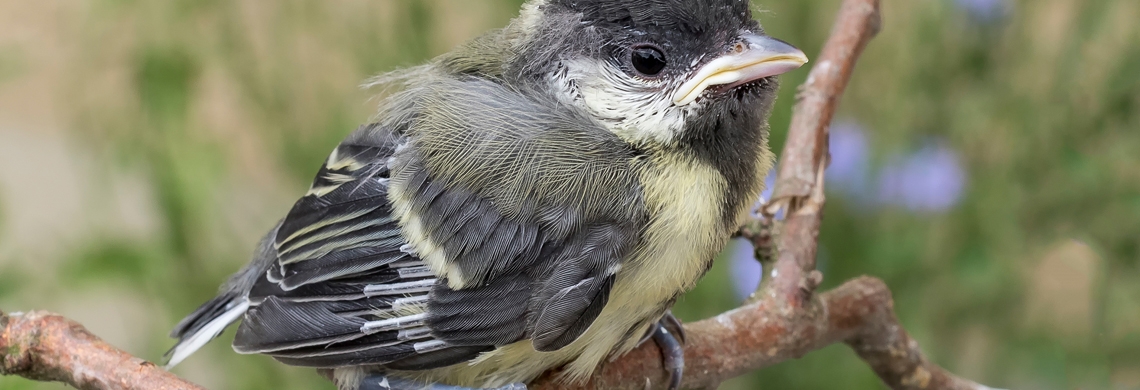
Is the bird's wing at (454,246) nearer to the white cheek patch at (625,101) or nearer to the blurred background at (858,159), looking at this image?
the white cheek patch at (625,101)

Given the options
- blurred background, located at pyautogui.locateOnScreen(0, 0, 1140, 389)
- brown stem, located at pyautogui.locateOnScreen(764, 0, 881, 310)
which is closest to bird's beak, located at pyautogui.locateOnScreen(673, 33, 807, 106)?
brown stem, located at pyautogui.locateOnScreen(764, 0, 881, 310)

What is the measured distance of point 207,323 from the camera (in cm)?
107

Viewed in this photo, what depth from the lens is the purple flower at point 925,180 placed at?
1.51m

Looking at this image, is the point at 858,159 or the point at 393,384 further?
the point at 858,159

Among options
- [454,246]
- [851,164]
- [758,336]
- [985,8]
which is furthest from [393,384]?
[985,8]

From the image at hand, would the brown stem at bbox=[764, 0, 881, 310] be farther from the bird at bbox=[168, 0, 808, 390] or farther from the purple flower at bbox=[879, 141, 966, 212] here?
the purple flower at bbox=[879, 141, 966, 212]

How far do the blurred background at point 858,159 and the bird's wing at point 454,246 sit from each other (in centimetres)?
69

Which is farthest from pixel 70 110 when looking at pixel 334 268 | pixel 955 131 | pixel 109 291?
pixel 955 131

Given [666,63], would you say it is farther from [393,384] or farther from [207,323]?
[207,323]

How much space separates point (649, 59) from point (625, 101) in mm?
45

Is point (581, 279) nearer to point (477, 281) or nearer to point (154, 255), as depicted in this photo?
point (477, 281)

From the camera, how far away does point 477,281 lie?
822mm

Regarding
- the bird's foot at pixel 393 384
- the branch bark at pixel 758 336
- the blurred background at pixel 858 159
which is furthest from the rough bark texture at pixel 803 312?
the blurred background at pixel 858 159

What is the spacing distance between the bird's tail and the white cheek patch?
0.45 meters
